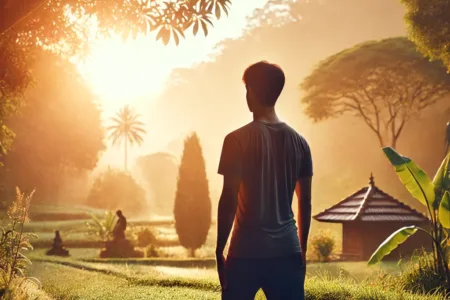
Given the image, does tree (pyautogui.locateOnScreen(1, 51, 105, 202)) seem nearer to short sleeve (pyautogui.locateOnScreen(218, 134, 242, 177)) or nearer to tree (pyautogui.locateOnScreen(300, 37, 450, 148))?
tree (pyautogui.locateOnScreen(300, 37, 450, 148))

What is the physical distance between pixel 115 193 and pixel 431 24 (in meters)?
39.0

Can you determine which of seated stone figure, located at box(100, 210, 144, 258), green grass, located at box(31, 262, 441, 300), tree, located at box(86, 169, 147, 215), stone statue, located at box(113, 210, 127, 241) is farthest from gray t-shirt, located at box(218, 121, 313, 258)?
tree, located at box(86, 169, 147, 215)

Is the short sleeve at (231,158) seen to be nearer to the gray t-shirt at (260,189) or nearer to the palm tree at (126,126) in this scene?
the gray t-shirt at (260,189)

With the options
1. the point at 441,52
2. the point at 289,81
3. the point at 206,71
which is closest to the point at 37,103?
the point at 441,52

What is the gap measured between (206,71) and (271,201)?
137 metres

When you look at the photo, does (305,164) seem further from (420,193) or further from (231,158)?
(420,193)

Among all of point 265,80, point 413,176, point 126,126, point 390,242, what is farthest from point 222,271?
point 126,126

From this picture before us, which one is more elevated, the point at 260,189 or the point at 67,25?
the point at 67,25

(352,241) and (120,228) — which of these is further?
(120,228)

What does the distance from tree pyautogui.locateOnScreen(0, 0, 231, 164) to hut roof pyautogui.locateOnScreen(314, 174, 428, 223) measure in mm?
9754

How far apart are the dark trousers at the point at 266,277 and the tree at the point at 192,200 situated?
795 inches

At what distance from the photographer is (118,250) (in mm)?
21703

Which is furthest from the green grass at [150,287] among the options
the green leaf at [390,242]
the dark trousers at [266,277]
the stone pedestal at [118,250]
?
the stone pedestal at [118,250]

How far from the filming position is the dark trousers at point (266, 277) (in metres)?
3.89
